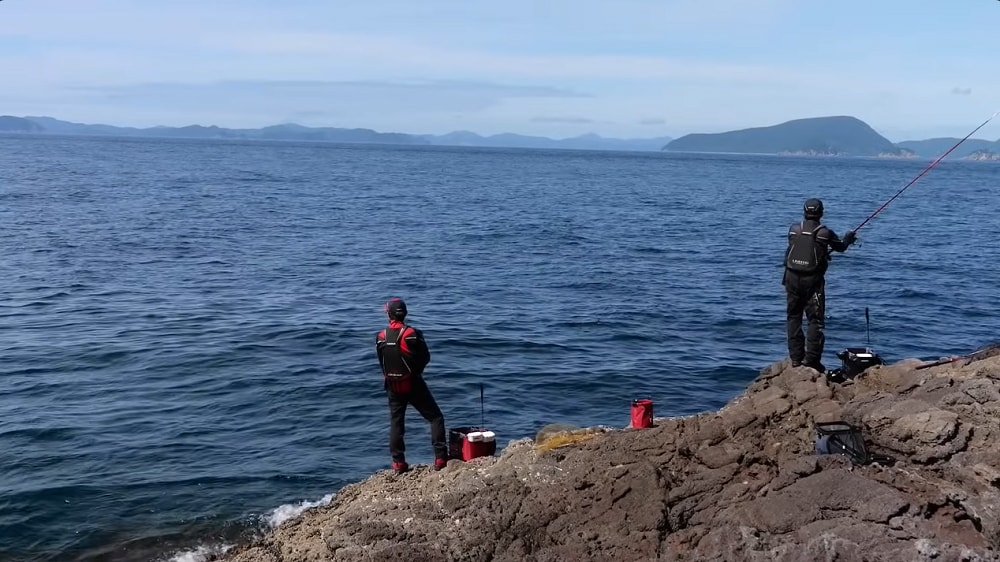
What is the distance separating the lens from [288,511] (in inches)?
496

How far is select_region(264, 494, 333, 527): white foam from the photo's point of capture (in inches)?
484

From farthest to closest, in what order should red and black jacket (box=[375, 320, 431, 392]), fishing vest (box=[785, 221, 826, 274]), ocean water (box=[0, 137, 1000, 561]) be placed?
ocean water (box=[0, 137, 1000, 561]), fishing vest (box=[785, 221, 826, 274]), red and black jacket (box=[375, 320, 431, 392])

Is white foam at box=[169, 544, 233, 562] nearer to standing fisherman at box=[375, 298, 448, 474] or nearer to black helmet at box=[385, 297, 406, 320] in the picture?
standing fisherman at box=[375, 298, 448, 474]

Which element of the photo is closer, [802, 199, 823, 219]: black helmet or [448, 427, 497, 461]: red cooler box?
[448, 427, 497, 461]: red cooler box

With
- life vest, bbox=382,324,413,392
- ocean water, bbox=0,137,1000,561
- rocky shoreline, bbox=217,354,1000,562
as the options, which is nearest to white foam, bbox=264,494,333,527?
ocean water, bbox=0,137,1000,561

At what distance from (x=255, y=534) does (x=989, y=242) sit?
41.5 meters

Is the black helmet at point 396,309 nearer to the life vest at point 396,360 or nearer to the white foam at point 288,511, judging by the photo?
the life vest at point 396,360

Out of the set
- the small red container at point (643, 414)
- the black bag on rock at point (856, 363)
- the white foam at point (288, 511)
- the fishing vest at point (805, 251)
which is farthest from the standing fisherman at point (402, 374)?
the black bag on rock at point (856, 363)

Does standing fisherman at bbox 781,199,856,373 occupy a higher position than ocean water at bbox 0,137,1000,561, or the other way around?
standing fisherman at bbox 781,199,856,373

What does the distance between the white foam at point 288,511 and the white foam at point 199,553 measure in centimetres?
84

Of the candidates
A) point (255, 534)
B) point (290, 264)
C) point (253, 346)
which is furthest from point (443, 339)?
point (290, 264)

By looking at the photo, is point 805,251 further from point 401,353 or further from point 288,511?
point 288,511

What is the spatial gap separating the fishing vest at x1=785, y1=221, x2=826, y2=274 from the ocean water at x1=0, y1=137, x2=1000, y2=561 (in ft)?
18.1

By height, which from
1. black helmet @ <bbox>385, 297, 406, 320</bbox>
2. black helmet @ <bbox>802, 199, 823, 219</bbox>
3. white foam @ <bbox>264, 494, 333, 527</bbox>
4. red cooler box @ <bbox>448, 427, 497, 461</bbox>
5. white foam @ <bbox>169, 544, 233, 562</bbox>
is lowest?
white foam @ <bbox>169, 544, 233, 562</bbox>
